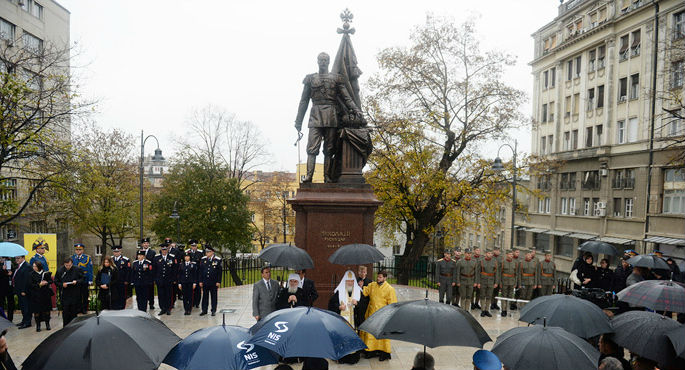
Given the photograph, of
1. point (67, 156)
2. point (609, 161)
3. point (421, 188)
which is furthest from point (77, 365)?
point (609, 161)

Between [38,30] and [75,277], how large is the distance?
34999 millimetres

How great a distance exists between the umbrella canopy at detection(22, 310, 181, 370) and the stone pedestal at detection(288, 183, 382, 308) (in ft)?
23.3

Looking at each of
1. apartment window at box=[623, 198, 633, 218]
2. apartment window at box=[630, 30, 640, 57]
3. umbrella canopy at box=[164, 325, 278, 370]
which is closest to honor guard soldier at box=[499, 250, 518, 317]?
umbrella canopy at box=[164, 325, 278, 370]

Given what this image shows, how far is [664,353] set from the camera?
18.3 ft

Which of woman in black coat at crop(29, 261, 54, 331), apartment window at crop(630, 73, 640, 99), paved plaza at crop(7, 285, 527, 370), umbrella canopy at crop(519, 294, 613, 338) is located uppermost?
apartment window at crop(630, 73, 640, 99)

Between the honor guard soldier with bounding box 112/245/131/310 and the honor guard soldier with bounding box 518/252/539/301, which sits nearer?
the honor guard soldier with bounding box 112/245/131/310

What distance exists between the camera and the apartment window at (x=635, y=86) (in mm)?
36344

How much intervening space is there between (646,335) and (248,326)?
9.20 m

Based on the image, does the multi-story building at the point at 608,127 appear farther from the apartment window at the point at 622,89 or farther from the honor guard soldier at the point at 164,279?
the honor guard soldier at the point at 164,279

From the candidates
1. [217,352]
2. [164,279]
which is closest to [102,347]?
[217,352]

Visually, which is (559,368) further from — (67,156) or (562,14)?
(562,14)

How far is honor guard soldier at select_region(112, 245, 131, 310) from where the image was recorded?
13.1 m

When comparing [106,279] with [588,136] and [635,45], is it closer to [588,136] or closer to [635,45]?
[635,45]

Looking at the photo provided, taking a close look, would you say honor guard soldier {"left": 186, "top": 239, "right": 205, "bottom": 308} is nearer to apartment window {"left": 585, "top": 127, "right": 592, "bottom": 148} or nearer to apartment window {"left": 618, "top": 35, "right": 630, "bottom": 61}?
apartment window {"left": 618, "top": 35, "right": 630, "bottom": 61}
